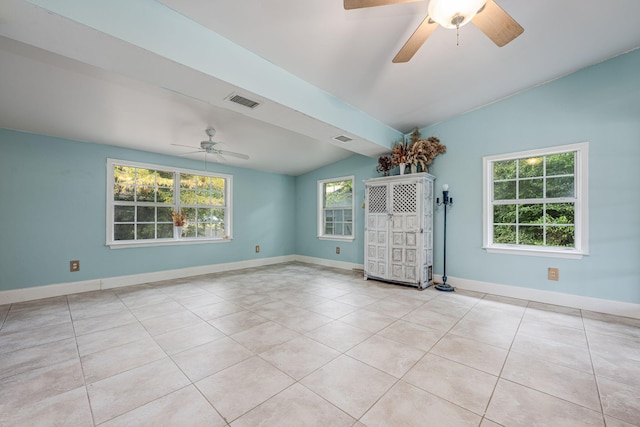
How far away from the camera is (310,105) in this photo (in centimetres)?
297

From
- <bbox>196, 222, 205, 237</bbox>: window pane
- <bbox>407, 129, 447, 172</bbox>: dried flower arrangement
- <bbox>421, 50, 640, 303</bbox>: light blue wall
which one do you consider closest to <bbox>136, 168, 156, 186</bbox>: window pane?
<bbox>196, 222, 205, 237</bbox>: window pane

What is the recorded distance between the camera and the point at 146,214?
14.6ft

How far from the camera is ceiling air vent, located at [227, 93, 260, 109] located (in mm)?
2524

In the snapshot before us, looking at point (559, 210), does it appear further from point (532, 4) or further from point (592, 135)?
point (532, 4)

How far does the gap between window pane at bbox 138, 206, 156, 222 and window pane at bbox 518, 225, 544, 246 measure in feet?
19.4

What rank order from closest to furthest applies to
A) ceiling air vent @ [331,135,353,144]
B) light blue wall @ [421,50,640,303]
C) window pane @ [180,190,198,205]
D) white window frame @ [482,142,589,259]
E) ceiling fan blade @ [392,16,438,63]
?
ceiling fan blade @ [392,16,438,63] → light blue wall @ [421,50,640,303] → white window frame @ [482,142,589,259] → ceiling air vent @ [331,135,353,144] → window pane @ [180,190,198,205]

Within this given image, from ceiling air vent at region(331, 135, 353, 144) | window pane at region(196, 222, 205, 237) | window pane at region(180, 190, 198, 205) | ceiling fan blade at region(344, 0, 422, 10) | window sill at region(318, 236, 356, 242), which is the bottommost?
window sill at region(318, 236, 356, 242)

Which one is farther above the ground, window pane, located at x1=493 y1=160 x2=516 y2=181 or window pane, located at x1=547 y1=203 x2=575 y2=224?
window pane, located at x1=493 y1=160 x2=516 y2=181

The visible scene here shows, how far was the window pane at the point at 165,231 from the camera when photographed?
459 cm

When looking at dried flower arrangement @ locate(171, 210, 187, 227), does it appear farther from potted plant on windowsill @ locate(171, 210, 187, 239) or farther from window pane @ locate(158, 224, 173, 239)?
window pane @ locate(158, 224, 173, 239)

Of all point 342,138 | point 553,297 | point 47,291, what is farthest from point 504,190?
point 47,291

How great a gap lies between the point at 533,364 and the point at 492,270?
6.79 ft

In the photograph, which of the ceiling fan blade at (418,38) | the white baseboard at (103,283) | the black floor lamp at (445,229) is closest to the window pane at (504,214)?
the black floor lamp at (445,229)

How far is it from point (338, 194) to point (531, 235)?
354 cm
